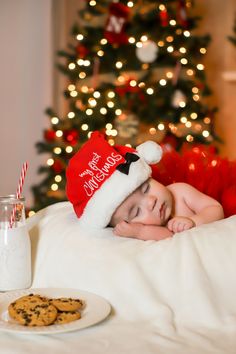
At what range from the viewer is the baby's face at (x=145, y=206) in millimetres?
1537

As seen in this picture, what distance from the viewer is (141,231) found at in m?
1.44

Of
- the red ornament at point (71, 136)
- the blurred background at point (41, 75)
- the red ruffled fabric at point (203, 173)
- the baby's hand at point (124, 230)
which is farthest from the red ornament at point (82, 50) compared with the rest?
the baby's hand at point (124, 230)

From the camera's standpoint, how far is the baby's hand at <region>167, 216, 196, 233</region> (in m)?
1.45

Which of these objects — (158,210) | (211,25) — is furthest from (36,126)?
(158,210)

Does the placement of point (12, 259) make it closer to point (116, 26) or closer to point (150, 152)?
point (150, 152)

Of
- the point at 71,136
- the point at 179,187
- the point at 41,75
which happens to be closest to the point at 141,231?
the point at 179,187

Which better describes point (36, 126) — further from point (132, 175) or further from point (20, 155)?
point (132, 175)

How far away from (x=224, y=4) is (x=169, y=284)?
12.5ft

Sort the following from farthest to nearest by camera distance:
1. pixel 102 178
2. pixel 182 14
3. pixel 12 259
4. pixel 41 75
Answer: pixel 41 75 → pixel 182 14 → pixel 102 178 → pixel 12 259

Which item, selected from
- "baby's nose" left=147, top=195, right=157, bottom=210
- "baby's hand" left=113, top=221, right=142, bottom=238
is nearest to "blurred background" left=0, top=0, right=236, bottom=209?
"baby's nose" left=147, top=195, right=157, bottom=210

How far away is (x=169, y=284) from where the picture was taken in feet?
3.76

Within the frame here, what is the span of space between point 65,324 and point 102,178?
547mm

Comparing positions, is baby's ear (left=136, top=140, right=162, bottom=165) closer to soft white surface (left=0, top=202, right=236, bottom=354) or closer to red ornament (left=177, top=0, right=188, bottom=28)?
soft white surface (left=0, top=202, right=236, bottom=354)

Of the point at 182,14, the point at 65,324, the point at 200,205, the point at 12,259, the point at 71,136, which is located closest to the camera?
the point at 65,324
